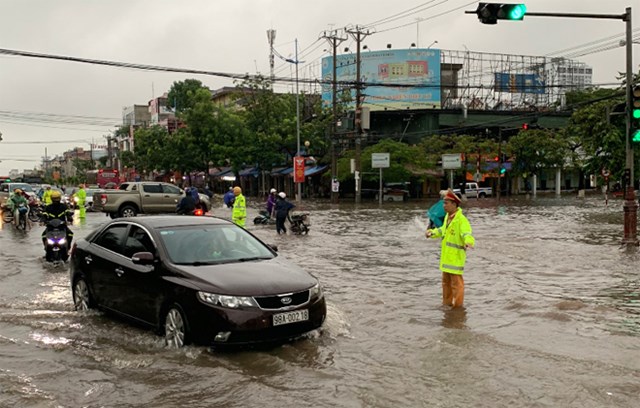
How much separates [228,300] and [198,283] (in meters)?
0.41

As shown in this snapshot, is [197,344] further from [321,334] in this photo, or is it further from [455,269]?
[455,269]

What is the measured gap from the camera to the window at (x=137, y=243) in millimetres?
7453

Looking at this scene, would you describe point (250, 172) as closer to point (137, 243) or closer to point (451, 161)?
point (451, 161)

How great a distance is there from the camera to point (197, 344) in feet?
21.6

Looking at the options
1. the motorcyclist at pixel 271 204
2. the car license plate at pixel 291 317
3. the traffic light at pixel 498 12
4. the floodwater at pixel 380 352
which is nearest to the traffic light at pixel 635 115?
the traffic light at pixel 498 12

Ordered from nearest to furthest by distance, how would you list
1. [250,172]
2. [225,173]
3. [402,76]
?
[402,76] < [250,172] < [225,173]

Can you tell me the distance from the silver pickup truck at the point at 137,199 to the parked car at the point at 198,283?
1826cm

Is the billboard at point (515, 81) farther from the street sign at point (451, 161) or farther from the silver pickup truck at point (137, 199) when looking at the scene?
the silver pickup truck at point (137, 199)

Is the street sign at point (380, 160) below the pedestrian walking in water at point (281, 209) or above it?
above

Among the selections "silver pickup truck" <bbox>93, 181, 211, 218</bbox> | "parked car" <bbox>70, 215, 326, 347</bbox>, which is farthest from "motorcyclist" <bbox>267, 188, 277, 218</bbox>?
"parked car" <bbox>70, 215, 326, 347</bbox>

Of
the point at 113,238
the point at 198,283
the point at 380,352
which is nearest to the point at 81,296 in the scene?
the point at 113,238

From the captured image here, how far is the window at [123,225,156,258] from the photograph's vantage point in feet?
24.5

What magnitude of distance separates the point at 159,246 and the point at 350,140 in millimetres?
47354

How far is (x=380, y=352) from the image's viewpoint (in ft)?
22.6
